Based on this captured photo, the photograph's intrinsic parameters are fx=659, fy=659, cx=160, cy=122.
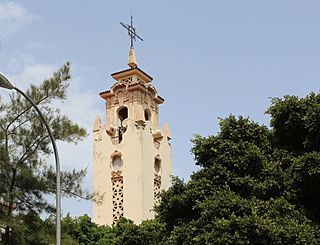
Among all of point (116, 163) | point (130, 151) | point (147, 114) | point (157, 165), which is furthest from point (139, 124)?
point (157, 165)

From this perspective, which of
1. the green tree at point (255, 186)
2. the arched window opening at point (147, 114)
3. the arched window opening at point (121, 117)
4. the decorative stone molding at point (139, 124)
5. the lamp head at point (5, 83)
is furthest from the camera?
the arched window opening at point (147, 114)

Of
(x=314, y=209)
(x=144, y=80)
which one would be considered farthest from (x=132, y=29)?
(x=314, y=209)

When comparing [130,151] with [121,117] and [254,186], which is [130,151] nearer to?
[121,117]

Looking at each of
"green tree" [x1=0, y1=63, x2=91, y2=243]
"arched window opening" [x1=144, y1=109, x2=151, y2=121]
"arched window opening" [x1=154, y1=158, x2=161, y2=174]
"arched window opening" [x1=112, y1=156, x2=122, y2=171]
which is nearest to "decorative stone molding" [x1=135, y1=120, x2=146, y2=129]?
"arched window opening" [x1=144, y1=109, x2=151, y2=121]

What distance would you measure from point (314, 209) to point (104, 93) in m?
22.4

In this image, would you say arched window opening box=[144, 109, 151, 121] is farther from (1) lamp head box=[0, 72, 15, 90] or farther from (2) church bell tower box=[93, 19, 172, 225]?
(1) lamp head box=[0, 72, 15, 90]

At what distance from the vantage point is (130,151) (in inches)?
1357

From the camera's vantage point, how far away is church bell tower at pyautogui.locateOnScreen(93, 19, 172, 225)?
3344 centimetres

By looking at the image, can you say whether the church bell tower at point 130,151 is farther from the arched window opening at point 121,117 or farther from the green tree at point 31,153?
the green tree at point 31,153

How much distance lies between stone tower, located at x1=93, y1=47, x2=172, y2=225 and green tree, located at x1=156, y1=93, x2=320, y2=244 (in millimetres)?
17110

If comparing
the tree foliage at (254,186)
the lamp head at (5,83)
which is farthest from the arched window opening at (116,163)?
the lamp head at (5,83)

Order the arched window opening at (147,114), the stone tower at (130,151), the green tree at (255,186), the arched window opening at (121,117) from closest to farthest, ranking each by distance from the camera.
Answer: the green tree at (255,186) < the stone tower at (130,151) < the arched window opening at (121,117) < the arched window opening at (147,114)

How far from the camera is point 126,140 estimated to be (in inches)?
1375

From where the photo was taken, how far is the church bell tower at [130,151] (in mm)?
33438
